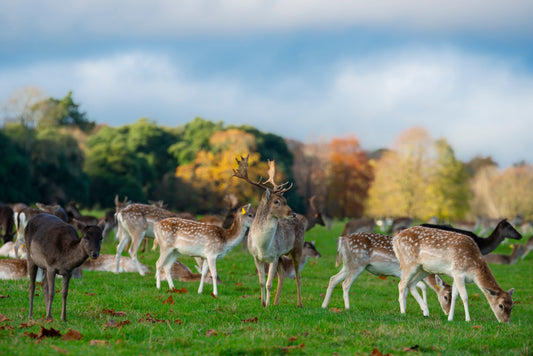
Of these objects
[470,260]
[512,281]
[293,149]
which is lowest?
→ [512,281]

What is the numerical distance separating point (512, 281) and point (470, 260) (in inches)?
363

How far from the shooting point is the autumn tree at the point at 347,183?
64750 millimetres

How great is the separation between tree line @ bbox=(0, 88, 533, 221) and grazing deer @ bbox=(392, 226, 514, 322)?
29.6m

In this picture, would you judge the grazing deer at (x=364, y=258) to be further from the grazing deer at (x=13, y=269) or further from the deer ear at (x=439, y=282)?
the grazing deer at (x=13, y=269)

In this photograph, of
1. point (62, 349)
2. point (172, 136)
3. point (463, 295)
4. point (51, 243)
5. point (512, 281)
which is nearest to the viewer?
point (62, 349)

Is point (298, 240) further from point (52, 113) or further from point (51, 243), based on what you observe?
point (52, 113)

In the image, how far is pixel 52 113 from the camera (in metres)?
54.3

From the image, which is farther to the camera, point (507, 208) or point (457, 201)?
point (507, 208)

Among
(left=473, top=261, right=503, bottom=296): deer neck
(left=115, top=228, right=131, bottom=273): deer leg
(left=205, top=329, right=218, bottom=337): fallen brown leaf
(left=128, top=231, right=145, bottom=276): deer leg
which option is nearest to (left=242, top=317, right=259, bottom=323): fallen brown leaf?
(left=205, top=329, right=218, bottom=337): fallen brown leaf

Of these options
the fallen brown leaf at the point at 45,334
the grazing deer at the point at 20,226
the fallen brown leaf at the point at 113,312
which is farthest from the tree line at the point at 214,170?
the fallen brown leaf at the point at 45,334

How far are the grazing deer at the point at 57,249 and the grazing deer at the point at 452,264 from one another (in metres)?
4.69

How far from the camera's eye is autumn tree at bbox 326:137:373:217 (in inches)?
2549

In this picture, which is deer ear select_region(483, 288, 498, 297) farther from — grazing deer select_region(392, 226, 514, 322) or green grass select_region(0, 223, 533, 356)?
green grass select_region(0, 223, 533, 356)

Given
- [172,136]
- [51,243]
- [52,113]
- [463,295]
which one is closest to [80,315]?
[51,243]
